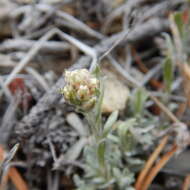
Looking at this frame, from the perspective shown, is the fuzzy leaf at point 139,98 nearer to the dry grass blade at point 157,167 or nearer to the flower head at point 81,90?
the dry grass blade at point 157,167

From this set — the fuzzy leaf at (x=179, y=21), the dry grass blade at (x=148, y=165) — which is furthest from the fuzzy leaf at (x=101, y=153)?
the fuzzy leaf at (x=179, y=21)

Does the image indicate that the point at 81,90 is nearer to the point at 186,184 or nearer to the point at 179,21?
the point at 186,184

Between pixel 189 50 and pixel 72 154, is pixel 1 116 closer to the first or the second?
pixel 72 154

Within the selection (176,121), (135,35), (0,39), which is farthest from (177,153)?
(0,39)

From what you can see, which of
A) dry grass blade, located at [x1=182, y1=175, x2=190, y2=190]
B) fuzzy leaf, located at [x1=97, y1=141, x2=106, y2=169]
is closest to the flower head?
fuzzy leaf, located at [x1=97, y1=141, x2=106, y2=169]

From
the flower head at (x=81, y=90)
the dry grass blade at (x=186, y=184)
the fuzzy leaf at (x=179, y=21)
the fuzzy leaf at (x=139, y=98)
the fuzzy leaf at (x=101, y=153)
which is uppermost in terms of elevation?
the fuzzy leaf at (x=179, y=21)

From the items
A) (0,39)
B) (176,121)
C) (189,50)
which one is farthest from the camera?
(0,39)
